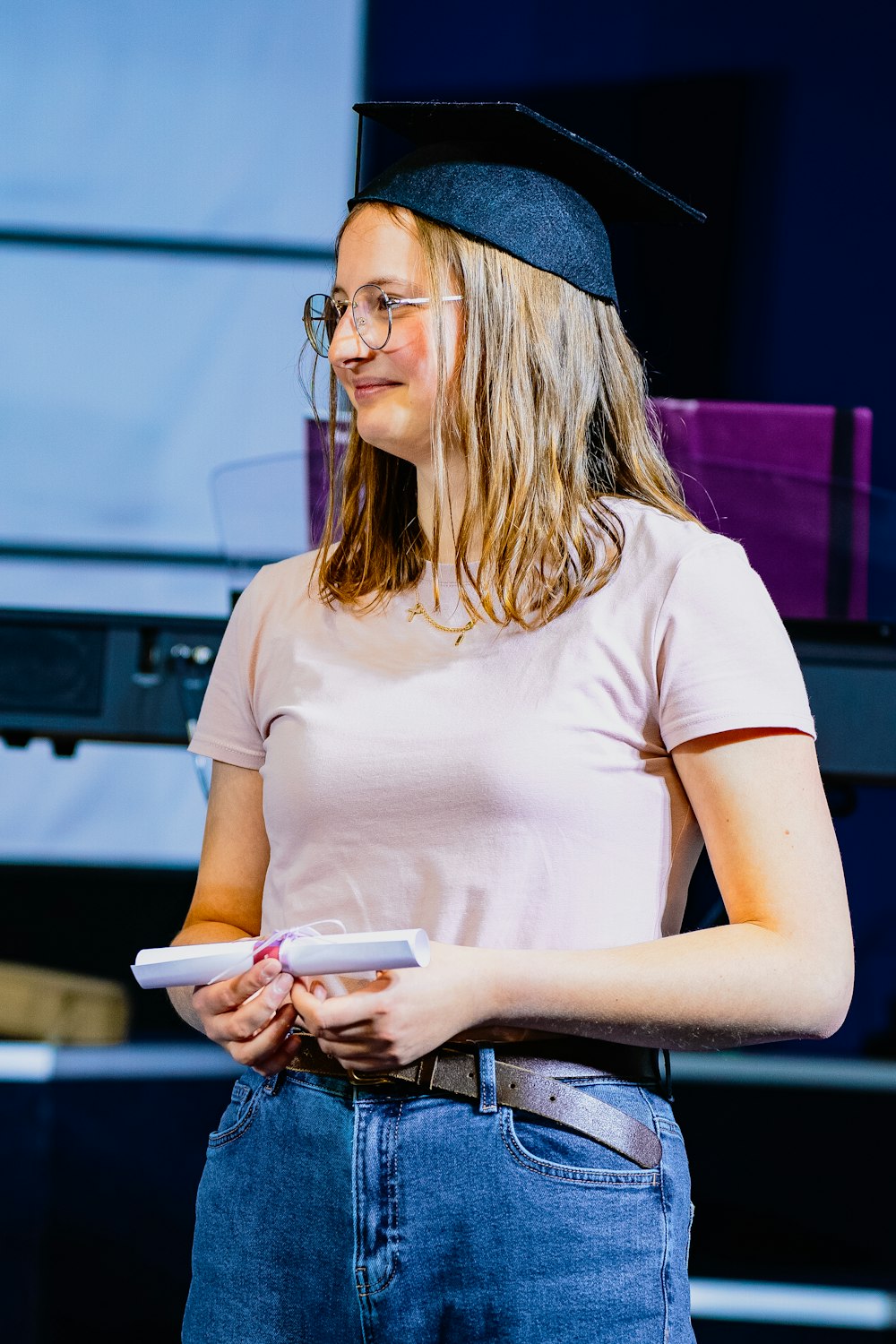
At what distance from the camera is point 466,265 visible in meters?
1.03

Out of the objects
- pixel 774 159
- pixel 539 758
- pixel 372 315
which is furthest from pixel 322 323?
pixel 774 159

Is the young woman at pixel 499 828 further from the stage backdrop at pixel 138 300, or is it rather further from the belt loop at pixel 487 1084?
the stage backdrop at pixel 138 300

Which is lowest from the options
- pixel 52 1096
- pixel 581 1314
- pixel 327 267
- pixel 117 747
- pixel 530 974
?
pixel 52 1096

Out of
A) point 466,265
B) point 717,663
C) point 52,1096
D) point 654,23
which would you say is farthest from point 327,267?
point 717,663

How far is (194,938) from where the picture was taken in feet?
3.44

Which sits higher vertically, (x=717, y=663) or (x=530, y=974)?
(x=717, y=663)

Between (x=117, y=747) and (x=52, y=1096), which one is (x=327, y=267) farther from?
(x=52, y=1096)

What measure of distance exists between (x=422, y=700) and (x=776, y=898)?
0.27 m

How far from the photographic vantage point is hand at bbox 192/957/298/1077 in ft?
2.84

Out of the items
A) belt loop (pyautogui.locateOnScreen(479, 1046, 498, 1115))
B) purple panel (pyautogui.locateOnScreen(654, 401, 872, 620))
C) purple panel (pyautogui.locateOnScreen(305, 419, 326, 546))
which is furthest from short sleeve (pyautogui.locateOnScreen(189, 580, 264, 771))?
purple panel (pyautogui.locateOnScreen(654, 401, 872, 620))

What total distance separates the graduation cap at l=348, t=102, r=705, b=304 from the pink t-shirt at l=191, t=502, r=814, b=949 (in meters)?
0.22

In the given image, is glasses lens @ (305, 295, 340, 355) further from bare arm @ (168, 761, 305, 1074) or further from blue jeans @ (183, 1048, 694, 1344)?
blue jeans @ (183, 1048, 694, 1344)

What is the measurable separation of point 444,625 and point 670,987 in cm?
31

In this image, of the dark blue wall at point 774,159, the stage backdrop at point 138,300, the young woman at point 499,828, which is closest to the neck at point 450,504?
the young woman at point 499,828
